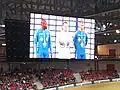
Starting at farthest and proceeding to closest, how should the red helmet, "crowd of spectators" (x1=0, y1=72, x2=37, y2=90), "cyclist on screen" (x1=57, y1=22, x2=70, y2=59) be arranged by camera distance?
"cyclist on screen" (x1=57, y1=22, x2=70, y2=59) < "crowd of spectators" (x1=0, y1=72, x2=37, y2=90) < the red helmet

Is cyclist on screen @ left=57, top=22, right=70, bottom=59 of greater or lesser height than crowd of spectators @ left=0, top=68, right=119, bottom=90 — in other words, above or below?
above

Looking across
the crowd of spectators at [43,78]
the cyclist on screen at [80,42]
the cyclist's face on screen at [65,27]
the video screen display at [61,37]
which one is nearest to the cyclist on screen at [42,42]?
the video screen display at [61,37]

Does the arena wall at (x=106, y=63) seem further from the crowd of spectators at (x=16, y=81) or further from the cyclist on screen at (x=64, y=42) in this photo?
the crowd of spectators at (x=16, y=81)

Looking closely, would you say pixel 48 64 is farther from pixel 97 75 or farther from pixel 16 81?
pixel 97 75

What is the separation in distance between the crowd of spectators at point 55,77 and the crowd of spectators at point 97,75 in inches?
68.7

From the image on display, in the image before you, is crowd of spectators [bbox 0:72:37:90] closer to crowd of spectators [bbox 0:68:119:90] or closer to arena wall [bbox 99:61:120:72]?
crowd of spectators [bbox 0:68:119:90]

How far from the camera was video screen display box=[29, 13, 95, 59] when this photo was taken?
2430 cm

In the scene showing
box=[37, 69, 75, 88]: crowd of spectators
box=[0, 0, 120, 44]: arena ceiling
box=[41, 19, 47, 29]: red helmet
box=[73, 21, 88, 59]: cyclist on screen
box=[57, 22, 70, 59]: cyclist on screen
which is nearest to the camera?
box=[41, 19, 47, 29]: red helmet

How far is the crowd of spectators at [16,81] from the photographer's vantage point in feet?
81.6

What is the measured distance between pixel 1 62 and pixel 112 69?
15347 mm

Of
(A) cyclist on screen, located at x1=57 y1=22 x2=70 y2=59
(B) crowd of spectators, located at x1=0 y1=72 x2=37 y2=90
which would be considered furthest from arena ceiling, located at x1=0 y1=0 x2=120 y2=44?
(B) crowd of spectators, located at x1=0 y1=72 x2=37 y2=90

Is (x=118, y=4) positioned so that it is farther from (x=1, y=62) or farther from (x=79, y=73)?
(x=1, y=62)

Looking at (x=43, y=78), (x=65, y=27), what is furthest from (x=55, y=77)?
(x=65, y=27)

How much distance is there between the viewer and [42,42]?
24.5m
